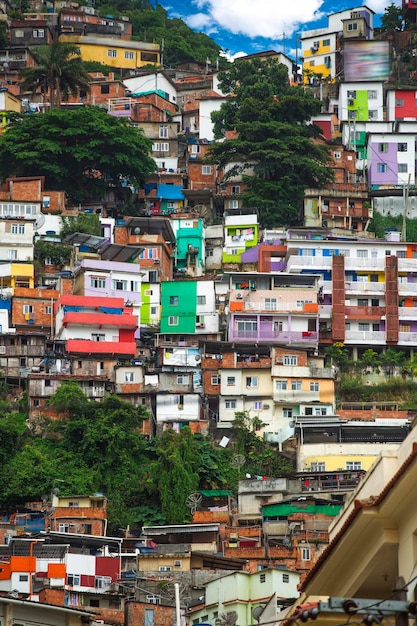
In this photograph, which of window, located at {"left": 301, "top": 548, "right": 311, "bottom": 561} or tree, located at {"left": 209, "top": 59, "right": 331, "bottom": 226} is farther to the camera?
tree, located at {"left": 209, "top": 59, "right": 331, "bottom": 226}

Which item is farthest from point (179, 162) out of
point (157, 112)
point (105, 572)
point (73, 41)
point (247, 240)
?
point (105, 572)

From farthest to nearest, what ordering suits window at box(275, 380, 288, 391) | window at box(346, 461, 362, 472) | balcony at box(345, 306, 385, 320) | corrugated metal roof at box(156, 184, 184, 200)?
corrugated metal roof at box(156, 184, 184, 200) < balcony at box(345, 306, 385, 320) < window at box(275, 380, 288, 391) < window at box(346, 461, 362, 472)

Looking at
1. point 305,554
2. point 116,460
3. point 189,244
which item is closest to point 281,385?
point 116,460

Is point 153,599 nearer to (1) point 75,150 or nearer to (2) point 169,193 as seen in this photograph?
(1) point 75,150

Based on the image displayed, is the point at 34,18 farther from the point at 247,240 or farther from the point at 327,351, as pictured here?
the point at 327,351

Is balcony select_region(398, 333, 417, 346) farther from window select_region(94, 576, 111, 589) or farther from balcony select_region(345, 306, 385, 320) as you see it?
window select_region(94, 576, 111, 589)

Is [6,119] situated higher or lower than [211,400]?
higher

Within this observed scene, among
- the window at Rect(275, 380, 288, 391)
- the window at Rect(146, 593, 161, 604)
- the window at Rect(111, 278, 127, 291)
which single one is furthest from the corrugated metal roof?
the window at Rect(146, 593, 161, 604)
